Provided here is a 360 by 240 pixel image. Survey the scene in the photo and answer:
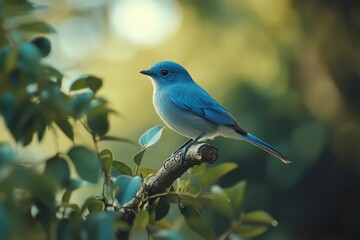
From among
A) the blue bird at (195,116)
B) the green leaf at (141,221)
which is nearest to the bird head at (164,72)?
the blue bird at (195,116)

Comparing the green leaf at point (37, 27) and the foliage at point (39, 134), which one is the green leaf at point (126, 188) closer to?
the foliage at point (39, 134)

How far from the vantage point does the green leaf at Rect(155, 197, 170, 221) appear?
195cm

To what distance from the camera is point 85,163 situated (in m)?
1.32

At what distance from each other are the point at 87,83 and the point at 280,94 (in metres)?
5.53

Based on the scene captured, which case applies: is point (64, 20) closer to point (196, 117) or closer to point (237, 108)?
point (237, 108)

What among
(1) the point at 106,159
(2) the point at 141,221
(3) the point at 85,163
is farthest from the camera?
(1) the point at 106,159

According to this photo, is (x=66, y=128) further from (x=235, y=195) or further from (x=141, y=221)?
(x=235, y=195)

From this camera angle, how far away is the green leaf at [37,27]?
1347 mm

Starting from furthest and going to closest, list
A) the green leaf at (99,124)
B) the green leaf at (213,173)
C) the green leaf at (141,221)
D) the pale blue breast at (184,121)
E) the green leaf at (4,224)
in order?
the pale blue breast at (184,121) < the green leaf at (213,173) < the green leaf at (99,124) < the green leaf at (141,221) < the green leaf at (4,224)

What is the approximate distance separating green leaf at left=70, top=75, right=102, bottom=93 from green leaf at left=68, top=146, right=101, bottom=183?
0.26m

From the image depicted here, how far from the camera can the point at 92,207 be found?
67.6 inches

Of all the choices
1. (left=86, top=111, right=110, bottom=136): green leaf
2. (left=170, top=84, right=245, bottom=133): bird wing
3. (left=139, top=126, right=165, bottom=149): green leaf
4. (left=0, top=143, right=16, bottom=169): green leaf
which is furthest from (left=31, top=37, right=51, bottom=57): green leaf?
(left=170, top=84, right=245, bottom=133): bird wing

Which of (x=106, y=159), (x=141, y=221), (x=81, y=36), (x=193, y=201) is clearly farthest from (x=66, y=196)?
(x=81, y=36)

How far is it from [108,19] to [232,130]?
781cm
